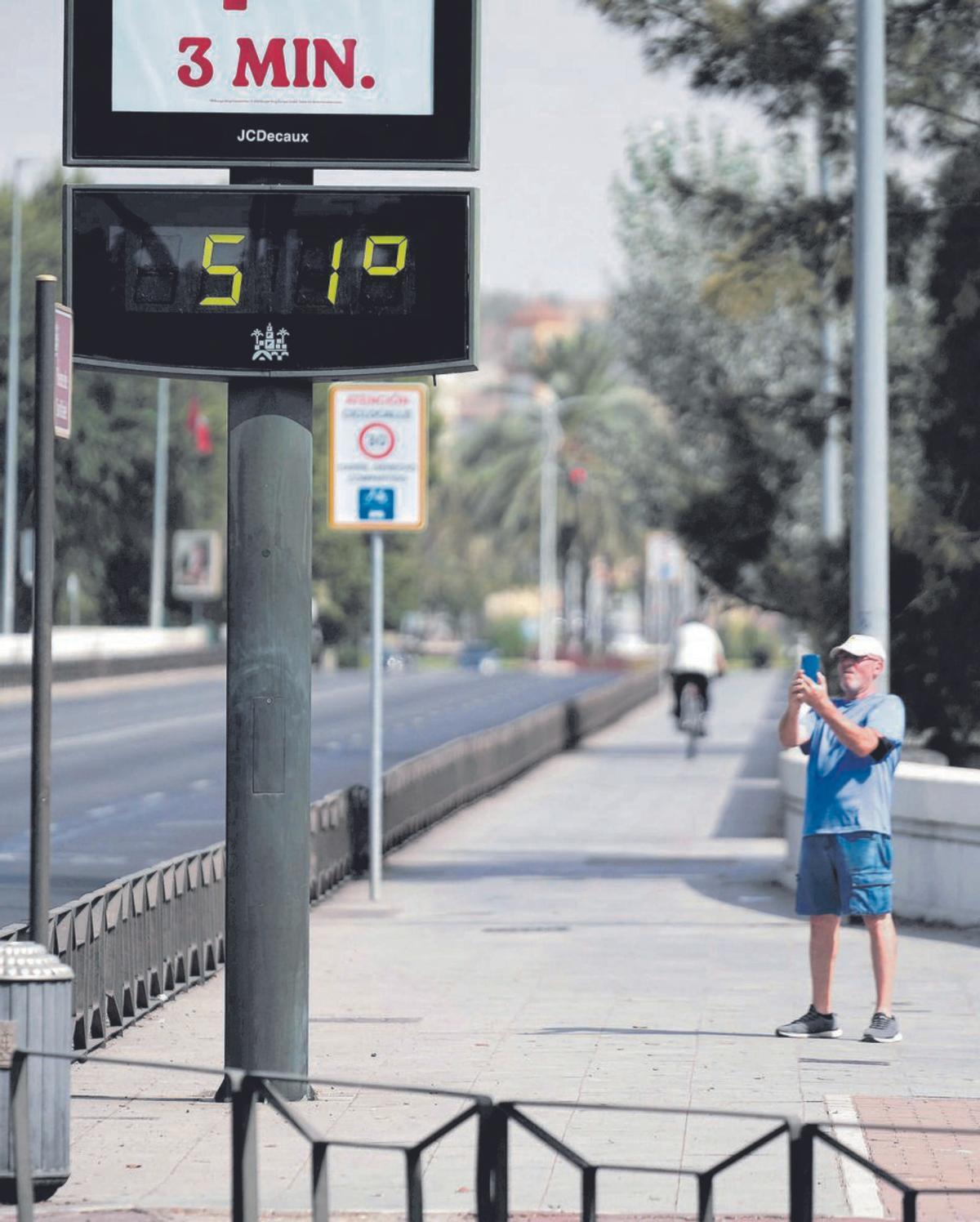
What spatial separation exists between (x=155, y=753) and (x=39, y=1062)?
96.4ft

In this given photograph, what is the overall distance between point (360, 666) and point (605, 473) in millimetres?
10969

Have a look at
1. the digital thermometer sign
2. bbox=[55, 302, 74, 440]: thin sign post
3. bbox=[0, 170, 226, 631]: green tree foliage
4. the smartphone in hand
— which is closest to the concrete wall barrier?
the smartphone in hand

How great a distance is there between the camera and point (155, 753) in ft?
120

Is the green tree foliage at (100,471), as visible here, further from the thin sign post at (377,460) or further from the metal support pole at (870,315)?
the metal support pole at (870,315)

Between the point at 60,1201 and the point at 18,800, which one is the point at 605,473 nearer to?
the point at 18,800

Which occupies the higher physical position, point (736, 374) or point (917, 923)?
point (736, 374)

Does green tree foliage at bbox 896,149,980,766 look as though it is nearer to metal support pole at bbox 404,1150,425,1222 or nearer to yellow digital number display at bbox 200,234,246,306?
yellow digital number display at bbox 200,234,246,306

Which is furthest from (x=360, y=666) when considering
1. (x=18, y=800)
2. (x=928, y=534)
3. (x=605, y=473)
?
(x=928, y=534)

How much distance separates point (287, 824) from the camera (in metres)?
9.36

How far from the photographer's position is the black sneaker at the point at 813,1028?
1077 centimetres

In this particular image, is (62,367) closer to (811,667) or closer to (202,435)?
(811,667)

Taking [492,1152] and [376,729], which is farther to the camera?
[376,729]

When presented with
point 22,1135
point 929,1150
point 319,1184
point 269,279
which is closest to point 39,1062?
point 22,1135

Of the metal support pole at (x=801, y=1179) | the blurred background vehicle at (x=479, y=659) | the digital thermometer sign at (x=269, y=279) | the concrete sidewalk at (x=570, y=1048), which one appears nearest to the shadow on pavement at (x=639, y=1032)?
the concrete sidewalk at (x=570, y=1048)
